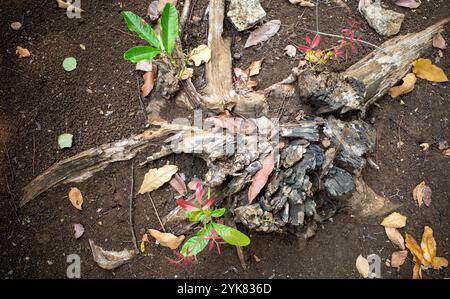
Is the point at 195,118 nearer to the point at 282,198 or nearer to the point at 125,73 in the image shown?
the point at 125,73

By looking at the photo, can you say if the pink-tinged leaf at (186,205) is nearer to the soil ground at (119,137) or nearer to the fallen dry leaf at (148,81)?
the soil ground at (119,137)

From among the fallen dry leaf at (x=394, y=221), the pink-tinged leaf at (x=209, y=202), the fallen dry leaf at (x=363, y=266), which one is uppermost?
Result: the pink-tinged leaf at (x=209, y=202)

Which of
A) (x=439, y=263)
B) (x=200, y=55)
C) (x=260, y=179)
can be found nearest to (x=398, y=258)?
(x=439, y=263)

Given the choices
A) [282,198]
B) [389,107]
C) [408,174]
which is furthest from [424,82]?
[282,198]

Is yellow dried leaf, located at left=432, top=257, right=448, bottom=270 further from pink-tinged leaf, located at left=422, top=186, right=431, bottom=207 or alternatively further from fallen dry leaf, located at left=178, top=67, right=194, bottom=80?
fallen dry leaf, located at left=178, top=67, right=194, bottom=80

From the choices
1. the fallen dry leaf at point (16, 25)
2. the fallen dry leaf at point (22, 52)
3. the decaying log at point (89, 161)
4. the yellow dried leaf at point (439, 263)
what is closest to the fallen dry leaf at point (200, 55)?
the decaying log at point (89, 161)
